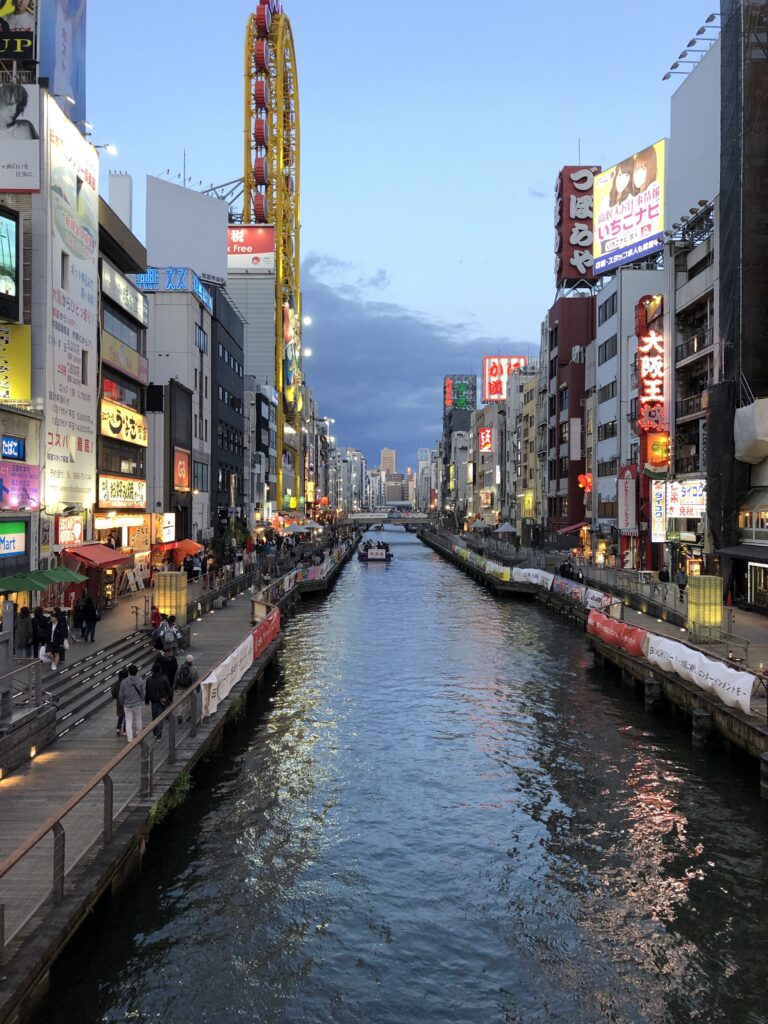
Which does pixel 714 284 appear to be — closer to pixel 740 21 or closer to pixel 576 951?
pixel 740 21

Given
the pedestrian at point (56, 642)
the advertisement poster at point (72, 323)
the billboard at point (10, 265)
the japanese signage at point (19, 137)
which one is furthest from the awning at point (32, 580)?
the japanese signage at point (19, 137)

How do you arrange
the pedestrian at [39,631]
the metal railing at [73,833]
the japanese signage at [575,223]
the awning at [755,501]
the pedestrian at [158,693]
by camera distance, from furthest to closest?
the japanese signage at [575,223], the awning at [755,501], the pedestrian at [39,631], the pedestrian at [158,693], the metal railing at [73,833]

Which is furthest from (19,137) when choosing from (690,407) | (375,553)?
(375,553)

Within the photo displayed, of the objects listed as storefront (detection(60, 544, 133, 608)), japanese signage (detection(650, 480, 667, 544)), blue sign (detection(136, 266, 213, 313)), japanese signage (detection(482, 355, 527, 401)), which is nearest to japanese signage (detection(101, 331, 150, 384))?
storefront (detection(60, 544, 133, 608))

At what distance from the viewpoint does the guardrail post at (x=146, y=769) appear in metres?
15.4

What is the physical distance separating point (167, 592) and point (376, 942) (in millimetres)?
23163

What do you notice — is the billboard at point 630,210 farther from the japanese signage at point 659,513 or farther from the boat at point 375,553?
the boat at point 375,553

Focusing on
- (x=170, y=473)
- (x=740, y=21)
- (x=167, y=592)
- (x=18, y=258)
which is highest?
(x=740, y=21)

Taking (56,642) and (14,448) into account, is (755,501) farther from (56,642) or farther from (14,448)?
(14,448)

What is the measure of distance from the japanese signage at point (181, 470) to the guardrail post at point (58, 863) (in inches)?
1925

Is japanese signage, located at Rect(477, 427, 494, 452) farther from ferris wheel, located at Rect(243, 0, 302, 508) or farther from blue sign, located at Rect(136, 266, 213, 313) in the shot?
blue sign, located at Rect(136, 266, 213, 313)

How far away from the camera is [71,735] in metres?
19.3

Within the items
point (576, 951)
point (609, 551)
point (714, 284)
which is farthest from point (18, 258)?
point (609, 551)

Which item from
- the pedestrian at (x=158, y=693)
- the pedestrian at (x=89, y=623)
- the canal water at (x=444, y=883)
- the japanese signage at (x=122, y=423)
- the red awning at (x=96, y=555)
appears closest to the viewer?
the canal water at (x=444, y=883)
